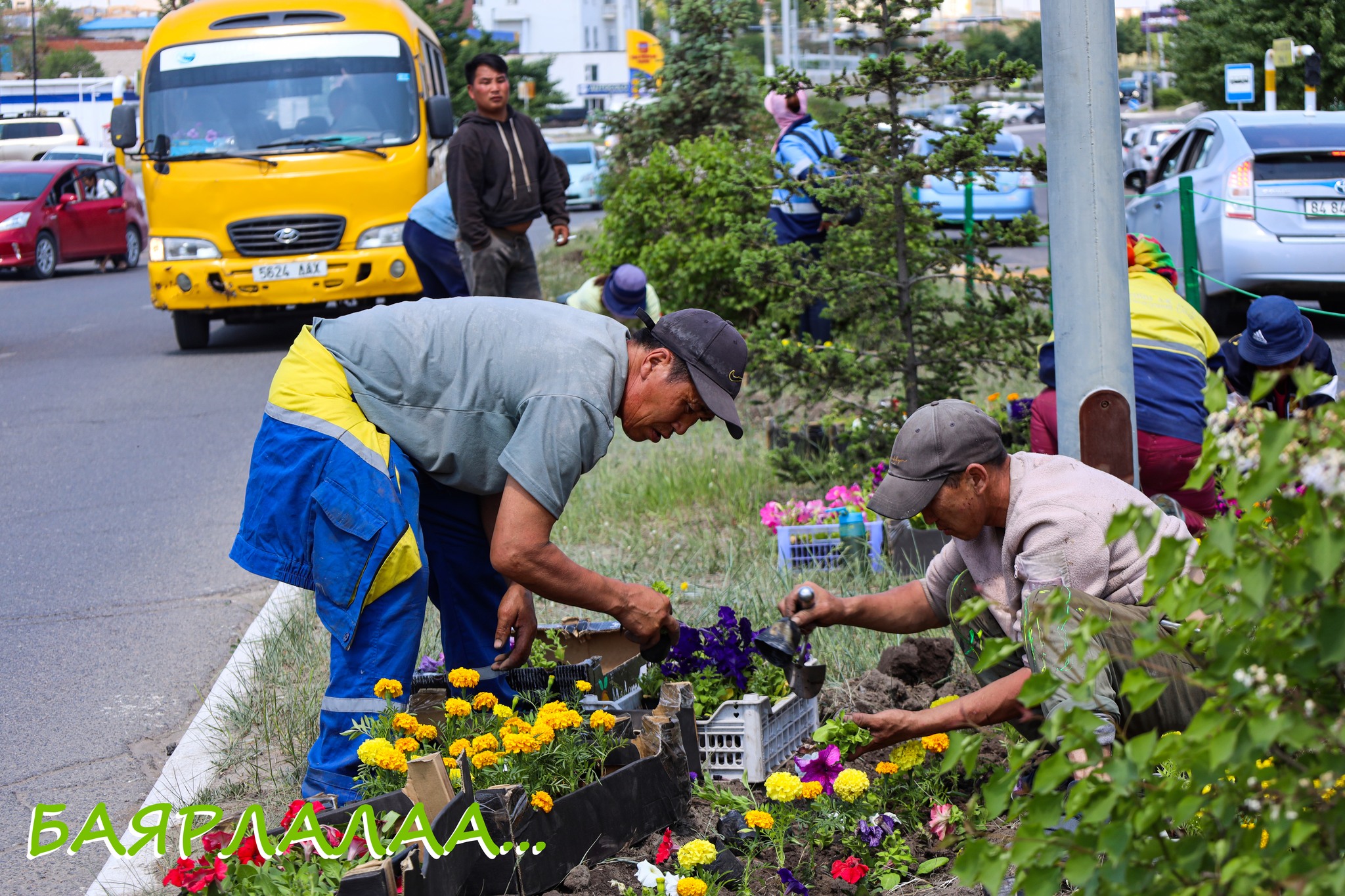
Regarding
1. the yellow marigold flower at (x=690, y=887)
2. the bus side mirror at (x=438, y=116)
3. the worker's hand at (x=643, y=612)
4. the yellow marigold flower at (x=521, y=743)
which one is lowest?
the yellow marigold flower at (x=690, y=887)

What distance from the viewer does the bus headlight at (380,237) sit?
11711 mm

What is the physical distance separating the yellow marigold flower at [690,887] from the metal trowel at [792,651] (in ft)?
2.88

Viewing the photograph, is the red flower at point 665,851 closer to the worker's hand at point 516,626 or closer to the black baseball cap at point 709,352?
the worker's hand at point 516,626

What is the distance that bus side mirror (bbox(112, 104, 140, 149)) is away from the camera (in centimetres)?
1191

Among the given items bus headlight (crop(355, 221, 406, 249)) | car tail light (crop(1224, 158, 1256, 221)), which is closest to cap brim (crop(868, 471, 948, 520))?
car tail light (crop(1224, 158, 1256, 221))

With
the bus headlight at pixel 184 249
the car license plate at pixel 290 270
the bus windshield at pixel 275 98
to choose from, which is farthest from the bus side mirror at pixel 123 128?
the car license plate at pixel 290 270

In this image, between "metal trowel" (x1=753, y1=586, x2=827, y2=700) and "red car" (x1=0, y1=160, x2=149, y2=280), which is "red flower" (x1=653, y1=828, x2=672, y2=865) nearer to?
"metal trowel" (x1=753, y1=586, x2=827, y2=700)

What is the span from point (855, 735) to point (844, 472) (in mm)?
2961

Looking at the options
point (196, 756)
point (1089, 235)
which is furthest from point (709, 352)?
point (196, 756)

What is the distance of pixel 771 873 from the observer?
125 inches

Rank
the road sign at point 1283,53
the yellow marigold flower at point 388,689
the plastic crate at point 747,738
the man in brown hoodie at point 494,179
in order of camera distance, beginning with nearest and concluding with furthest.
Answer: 1. the yellow marigold flower at point 388,689
2. the plastic crate at point 747,738
3. the man in brown hoodie at point 494,179
4. the road sign at point 1283,53

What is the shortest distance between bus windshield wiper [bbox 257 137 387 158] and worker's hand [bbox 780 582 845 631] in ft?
29.6

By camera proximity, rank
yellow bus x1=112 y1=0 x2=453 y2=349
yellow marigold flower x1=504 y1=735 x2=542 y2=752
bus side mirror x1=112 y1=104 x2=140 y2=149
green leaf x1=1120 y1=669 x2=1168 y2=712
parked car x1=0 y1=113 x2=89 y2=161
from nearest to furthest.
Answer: green leaf x1=1120 y1=669 x2=1168 y2=712 → yellow marigold flower x1=504 y1=735 x2=542 y2=752 → yellow bus x1=112 y1=0 x2=453 y2=349 → bus side mirror x1=112 y1=104 x2=140 y2=149 → parked car x1=0 y1=113 x2=89 y2=161

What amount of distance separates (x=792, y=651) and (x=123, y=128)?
10.5 m
